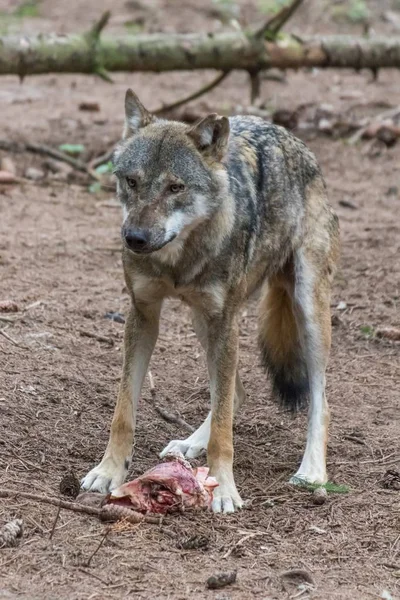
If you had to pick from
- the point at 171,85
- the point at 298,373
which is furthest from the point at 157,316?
the point at 171,85

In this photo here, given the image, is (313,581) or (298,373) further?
(298,373)

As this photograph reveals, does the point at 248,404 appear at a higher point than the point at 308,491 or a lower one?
lower

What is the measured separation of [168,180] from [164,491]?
1.53 metres

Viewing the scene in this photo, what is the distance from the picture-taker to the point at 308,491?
5816 mm

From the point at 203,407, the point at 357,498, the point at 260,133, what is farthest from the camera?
the point at 203,407

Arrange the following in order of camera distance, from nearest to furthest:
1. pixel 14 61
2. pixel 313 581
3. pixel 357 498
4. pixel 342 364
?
1. pixel 313 581
2. pixel 357 498
3. pixel 342 364
4. pixel 14 61

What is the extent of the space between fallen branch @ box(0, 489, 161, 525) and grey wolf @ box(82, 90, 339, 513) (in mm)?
486

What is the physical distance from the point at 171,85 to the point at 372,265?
697 centimetres

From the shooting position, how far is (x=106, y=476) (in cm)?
555

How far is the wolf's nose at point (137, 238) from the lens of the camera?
5.07 metres

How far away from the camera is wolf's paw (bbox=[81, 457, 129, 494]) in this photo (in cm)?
550

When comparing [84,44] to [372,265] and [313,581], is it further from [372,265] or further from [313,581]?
[313,581]

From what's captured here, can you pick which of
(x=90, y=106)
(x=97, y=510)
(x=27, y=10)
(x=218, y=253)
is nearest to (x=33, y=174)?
(x=90, y=106)

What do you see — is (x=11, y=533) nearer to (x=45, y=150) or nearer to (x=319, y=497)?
(x=319, y=497)
